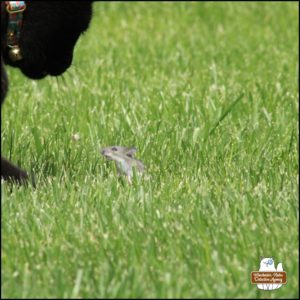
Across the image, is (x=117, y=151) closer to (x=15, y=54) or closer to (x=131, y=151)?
(x=131, y=151)

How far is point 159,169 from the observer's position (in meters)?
4.35

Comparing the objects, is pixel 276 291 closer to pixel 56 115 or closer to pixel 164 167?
pixel 164 167

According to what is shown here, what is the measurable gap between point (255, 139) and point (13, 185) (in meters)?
1.60

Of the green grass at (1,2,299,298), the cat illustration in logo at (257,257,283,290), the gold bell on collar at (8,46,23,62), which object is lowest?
the cat illustration in logo at (257,257,283,290)

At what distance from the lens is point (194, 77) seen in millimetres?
6801

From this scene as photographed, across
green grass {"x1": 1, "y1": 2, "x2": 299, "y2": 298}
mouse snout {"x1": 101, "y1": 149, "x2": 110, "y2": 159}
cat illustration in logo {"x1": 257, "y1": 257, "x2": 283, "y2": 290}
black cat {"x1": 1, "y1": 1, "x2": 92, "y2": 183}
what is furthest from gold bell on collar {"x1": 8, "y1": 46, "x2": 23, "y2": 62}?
cat illustration in logo {"x1": 257, "y1": 257, "x2": 283, "y2": 290}

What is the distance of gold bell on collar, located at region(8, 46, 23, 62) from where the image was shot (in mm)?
4137

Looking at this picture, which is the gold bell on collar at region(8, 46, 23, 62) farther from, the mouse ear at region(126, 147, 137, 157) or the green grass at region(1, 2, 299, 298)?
the mouse ear at region(126, 147, 137, 157)

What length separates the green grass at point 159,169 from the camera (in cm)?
288

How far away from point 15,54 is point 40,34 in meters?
0.14

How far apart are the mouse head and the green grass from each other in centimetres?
5

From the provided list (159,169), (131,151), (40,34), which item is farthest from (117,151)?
(40,34)

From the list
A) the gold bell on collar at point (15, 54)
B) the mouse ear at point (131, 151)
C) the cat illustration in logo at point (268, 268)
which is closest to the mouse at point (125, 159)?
the mouse ear at point (131, 151)

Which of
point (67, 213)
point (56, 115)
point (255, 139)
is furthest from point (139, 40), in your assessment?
point (67, 213)
